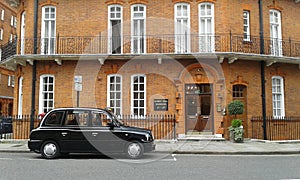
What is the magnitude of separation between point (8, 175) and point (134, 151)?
402 centimetres

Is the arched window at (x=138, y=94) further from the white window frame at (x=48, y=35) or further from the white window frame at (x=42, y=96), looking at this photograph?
the white window frame at (x=48, y=35)

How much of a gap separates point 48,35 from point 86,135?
9203 millimetres

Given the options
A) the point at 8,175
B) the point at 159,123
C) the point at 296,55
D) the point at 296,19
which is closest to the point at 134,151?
the point at 8,175

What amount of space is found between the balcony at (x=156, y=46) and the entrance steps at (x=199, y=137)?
4.38m

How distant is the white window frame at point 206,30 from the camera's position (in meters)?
15.3

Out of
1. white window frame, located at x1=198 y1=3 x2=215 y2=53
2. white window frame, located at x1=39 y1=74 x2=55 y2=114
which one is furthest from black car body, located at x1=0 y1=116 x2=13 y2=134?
white window frame, located at x1=198 y1=3 x2=215 y2=53

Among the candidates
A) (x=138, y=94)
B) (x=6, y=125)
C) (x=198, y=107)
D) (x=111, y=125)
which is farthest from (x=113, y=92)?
(x=6, y=125)

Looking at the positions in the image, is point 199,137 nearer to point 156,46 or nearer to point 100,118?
point 156,46

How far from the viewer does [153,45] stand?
1558 centimetres

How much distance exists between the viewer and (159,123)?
15.1 m

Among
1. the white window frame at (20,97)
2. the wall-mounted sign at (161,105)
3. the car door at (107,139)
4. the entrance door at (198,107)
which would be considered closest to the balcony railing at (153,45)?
the white window frame at (20,97)

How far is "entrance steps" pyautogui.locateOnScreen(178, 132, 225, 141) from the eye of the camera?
48.1 ft

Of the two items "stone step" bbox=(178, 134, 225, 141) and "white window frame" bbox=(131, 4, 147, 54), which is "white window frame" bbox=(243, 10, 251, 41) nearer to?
"white window frame" bbox=(131, 4, 147, 54)

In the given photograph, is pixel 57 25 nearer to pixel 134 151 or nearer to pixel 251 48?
pixel 134 151
